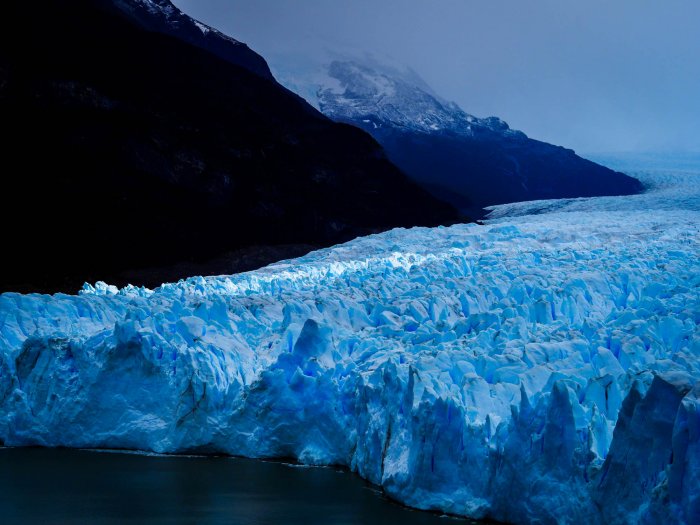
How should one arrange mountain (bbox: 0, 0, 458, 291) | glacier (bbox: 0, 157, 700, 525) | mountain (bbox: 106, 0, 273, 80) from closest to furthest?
glacier (bbox: 0, 157, 700, 525), mountain (bbox: 0, 0, 458, 291), mountain (bbox: 106, 0, 273, 80)

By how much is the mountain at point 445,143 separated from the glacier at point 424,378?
2731 cm

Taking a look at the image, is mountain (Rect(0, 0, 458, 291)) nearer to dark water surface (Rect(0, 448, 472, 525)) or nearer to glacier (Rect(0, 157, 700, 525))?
glacier (Rect(0, 157, 700, 525))

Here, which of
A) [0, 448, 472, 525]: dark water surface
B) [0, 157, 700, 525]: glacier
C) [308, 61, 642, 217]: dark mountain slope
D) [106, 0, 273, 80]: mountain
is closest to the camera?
[0, 157, 700, 525]: glacier

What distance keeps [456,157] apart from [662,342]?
118 ft

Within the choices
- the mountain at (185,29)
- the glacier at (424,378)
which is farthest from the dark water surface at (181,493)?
the mountain at (185,29)

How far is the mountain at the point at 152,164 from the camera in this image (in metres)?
24.4

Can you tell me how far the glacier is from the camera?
5.37 meters

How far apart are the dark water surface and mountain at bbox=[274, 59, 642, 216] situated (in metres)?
31.0

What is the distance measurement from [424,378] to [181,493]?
97.0 inches

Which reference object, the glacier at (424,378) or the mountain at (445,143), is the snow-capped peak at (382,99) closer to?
the mountain at (445,143)

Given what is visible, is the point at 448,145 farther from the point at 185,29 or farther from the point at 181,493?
the point at 181,493

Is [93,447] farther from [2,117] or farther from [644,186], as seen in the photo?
[644,186]

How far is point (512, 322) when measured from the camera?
8531 mm

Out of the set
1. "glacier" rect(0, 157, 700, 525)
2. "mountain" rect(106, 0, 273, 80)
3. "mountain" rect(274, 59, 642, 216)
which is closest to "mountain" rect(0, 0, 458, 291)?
A: "mountain" rect(106, 0, 273, 80)
